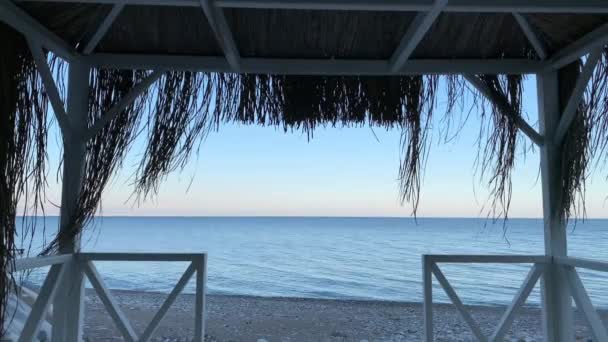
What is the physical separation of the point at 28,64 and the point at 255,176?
19004 millimetres

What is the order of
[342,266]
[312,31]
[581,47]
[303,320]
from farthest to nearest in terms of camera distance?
1. [342,266]
2. [303,320]
3. [312,31]
4. [581,47]

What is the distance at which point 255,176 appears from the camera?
20984 millimetres

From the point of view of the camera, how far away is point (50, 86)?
2.12 meters

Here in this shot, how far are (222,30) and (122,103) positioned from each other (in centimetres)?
76

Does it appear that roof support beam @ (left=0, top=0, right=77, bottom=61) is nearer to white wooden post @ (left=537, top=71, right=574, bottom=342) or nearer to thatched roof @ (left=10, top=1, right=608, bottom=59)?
thatched roof @ (left=10, top=1, right=608, bottom=59)

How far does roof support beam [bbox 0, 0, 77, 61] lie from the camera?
177 cm

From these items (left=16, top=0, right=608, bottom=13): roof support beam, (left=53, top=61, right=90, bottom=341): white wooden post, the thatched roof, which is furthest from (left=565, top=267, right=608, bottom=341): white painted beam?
(left=53, top=61, right=90, bottom=341): white wooden post

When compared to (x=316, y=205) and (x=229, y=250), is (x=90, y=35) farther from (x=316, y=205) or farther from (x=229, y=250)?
(x=316, y=205)

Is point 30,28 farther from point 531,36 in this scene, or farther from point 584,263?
point 584,263

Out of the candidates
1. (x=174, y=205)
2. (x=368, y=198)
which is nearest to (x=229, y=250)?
(x=174, y=205)

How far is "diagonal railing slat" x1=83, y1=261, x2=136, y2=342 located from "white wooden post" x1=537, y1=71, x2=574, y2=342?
2245 millimetres

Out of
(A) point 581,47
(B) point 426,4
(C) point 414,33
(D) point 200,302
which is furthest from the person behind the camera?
(D) point 200,302

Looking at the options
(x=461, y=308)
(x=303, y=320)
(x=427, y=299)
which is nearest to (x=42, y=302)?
(x=427, y=299)

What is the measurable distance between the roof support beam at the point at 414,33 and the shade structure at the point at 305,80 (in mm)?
11
